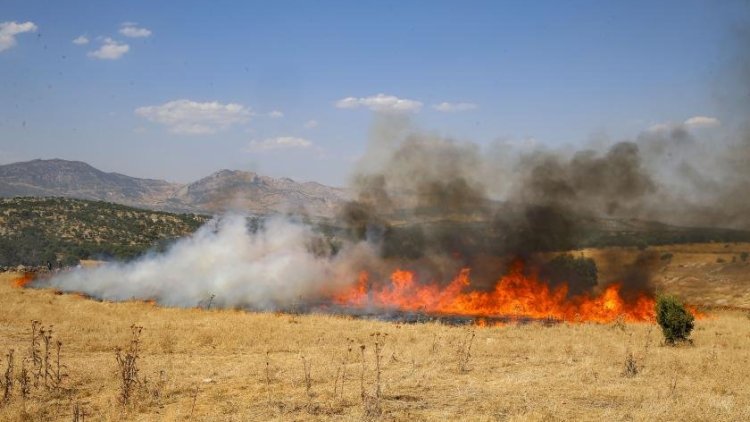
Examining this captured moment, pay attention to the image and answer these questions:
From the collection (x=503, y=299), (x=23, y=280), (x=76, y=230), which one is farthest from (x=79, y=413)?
(x=76, y=230)

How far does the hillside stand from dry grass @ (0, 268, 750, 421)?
1627 inches

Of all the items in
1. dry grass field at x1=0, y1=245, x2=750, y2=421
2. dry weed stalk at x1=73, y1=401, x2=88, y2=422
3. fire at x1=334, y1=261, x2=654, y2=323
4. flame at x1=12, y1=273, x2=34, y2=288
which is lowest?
fire at x1=334, y1=261, x2=654, y2=323

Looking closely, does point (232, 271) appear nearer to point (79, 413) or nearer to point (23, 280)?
point (23, 280)

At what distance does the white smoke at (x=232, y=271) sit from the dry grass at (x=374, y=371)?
1045 centimetres

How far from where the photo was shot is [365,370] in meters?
16.9

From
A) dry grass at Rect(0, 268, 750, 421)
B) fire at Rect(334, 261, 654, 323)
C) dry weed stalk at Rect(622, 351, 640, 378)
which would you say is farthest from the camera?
fire at Rect(334, 261, 654, 323)

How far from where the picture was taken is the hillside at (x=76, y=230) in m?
70.6

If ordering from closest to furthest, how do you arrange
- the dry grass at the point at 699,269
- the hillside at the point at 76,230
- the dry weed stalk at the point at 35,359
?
the dry weed stalk at the point at 35,359 → the dry grass at the point at 699,269 → the hillside at the point at 76,230

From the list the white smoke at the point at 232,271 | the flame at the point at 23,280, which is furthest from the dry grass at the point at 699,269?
the flame at the point at 23,280

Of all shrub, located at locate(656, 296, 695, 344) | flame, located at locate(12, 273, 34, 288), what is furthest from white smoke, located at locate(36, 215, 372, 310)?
shrub, located at locate(656, 296, 695, 344)

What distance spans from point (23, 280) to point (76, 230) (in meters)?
48.1

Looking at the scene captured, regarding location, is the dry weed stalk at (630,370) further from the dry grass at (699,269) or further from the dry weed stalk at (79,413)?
the dry grass at (699,269)

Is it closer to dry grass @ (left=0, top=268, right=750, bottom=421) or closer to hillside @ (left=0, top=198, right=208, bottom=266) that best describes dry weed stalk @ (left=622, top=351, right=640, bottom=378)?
dry grass @ (left=0, top=268, right=750, bottom=421)

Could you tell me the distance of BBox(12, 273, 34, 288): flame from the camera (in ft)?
129
